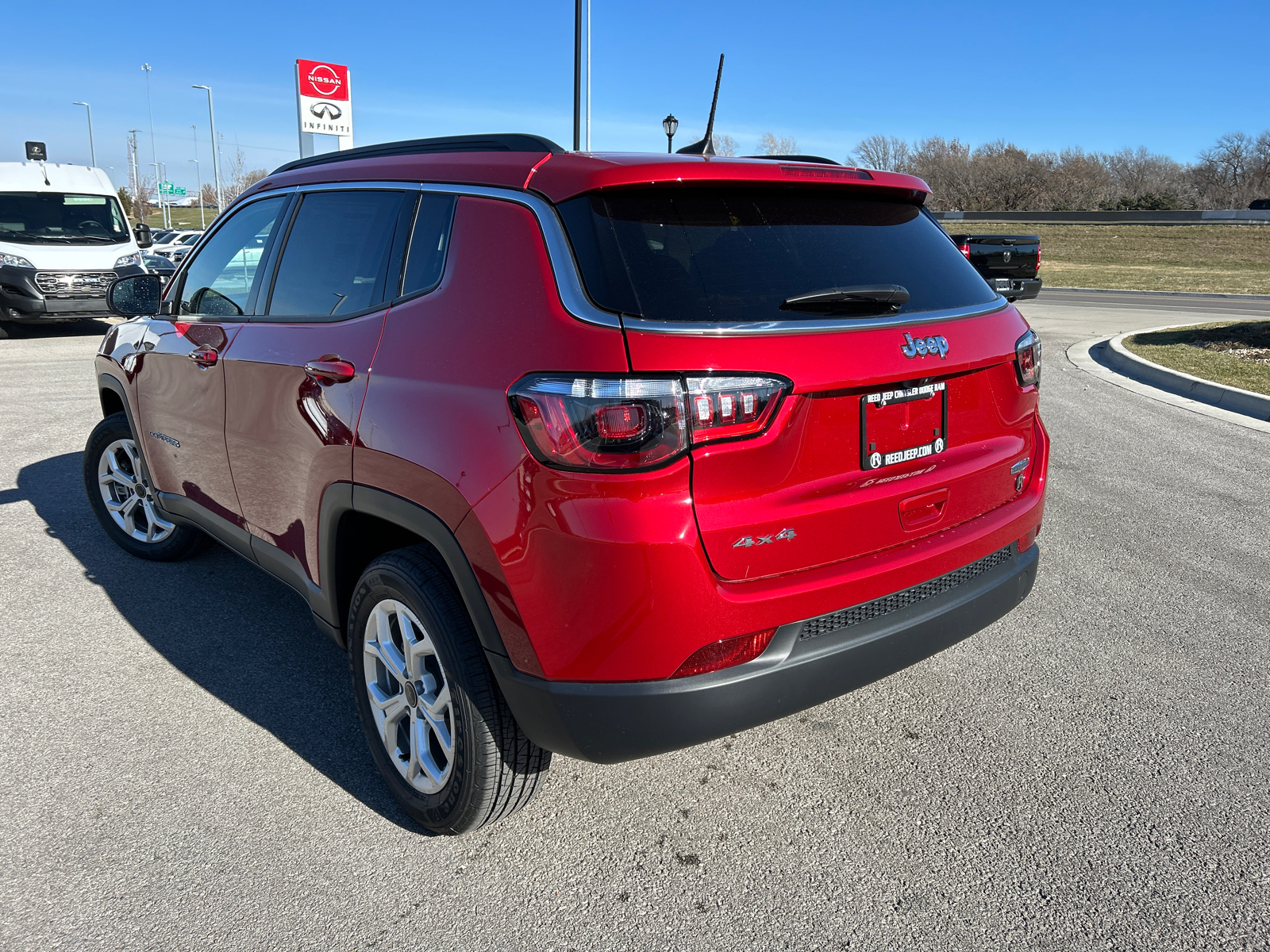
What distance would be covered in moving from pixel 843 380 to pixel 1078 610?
8.39ft

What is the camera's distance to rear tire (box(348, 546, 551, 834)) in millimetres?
2352

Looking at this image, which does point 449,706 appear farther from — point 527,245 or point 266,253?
point 266,253

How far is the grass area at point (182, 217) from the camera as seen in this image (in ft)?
276

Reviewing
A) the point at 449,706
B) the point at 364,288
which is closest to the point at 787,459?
the point at 449,706

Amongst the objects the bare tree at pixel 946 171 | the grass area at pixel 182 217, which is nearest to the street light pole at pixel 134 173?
the grass area at pixel 182 217

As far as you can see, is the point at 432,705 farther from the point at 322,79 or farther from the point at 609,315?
the point at 322,79

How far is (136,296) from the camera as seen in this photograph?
418cm

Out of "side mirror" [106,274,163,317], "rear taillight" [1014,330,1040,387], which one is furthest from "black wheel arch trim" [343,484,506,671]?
"side mirror" [106,274,163,317]

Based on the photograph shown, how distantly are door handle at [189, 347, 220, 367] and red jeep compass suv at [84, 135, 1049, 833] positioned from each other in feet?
1.49

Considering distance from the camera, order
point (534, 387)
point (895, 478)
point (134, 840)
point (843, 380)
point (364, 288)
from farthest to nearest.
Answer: point (364, 288), point (134, 840), point (895, 478), point (843, 380), point (534, 387)

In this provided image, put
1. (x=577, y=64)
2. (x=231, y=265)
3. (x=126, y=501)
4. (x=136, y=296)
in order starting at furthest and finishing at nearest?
(x=577, y=64) → (x=126, y=501) → (x=136, y=296) → (x=231, y=265)

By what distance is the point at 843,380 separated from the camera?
7.26ft

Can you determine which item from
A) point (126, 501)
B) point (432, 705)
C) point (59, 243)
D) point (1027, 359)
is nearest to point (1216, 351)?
point (1027, 359)

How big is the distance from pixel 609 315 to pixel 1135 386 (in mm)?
10301
